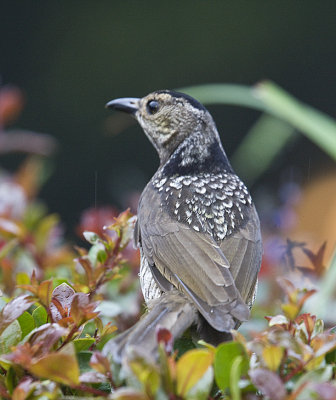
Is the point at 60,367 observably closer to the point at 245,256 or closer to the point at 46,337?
the point at 46,337

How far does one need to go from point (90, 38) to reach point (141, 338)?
6769 mm

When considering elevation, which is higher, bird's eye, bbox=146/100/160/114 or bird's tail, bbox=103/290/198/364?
bird's eye, bbox=146/100/160/114

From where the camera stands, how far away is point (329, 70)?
7484 millimetres

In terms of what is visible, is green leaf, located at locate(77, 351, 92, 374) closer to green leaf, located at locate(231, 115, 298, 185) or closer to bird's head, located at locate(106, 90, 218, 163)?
Answer: bird's head, located at locate(106, 90, 218, 163)

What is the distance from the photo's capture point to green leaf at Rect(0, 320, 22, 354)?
6.22ft

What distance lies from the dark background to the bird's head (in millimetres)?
3319

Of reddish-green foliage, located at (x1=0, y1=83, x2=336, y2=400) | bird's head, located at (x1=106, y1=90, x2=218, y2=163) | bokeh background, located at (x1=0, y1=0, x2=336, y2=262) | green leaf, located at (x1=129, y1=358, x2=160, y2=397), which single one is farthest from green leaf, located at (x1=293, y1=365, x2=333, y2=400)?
bokeh background, located at (x1=0, y1=0, x2=336, y2=262)

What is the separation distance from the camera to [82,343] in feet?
6.26

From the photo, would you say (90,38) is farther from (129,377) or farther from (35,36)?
(129,377)

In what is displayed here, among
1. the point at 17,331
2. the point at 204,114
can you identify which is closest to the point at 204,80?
the point at 204,114

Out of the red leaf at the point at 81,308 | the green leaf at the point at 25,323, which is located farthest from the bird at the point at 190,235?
the green leaf at the point at 25,323

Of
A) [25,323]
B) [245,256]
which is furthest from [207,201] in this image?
[25,323]

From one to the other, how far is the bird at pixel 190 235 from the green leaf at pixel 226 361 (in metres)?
0.18

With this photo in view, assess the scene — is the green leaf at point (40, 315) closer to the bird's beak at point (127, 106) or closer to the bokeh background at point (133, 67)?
the bird's beak at point (127, 106)
